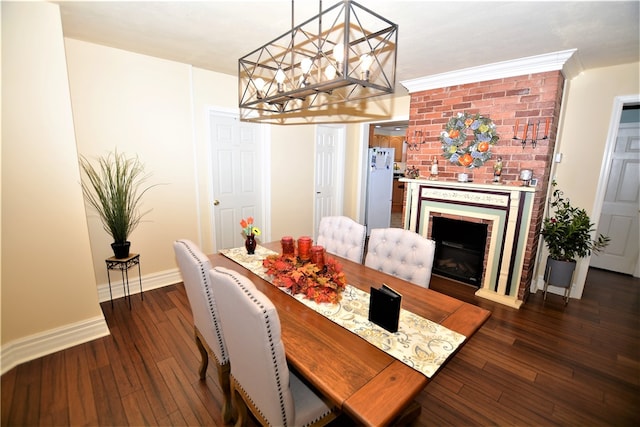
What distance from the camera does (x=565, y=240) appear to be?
288 centimetres

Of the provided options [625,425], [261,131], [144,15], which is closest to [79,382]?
[144,15]

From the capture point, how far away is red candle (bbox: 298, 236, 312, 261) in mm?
1830

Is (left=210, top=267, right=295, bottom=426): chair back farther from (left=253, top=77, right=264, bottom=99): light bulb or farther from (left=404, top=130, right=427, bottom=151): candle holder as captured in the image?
(left=404, top=130, right=427, bottom=151): candle holder

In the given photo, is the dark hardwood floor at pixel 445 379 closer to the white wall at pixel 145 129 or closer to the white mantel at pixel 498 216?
the white mantel at pixel 498 216

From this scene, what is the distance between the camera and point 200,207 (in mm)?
3453

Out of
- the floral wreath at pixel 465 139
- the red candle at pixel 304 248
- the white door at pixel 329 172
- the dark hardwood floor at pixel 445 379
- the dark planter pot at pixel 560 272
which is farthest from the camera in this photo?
the white door at pixel 329 172

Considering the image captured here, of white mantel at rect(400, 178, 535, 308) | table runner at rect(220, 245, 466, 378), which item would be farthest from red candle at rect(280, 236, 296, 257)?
white mantel at rect(400, 178, 535, 308)

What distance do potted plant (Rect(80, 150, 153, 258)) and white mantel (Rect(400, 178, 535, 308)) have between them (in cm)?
327

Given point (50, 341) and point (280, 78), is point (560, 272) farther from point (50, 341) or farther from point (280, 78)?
point (50, 341)

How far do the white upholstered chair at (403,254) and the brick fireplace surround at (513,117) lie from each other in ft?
5.64

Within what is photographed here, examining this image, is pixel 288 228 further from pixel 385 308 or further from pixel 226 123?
pixel 385 308

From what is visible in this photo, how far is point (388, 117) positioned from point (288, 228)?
228cm

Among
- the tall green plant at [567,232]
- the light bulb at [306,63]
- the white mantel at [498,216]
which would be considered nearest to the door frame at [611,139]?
the tall green plant at [567,232]

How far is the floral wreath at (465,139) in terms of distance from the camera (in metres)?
3.05
